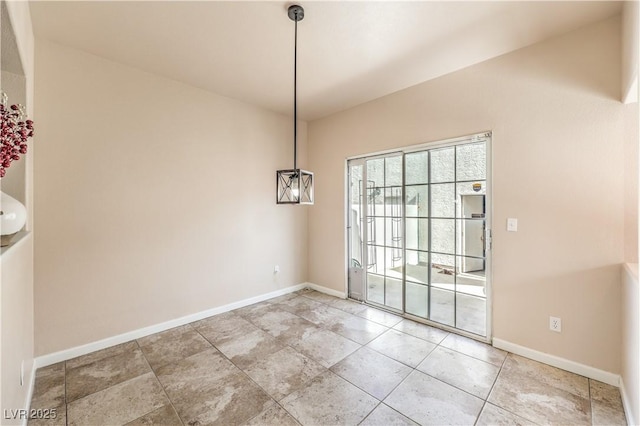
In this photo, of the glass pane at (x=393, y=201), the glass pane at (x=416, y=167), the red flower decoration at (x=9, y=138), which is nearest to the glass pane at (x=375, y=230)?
the glass pane at (x=393, y=201)

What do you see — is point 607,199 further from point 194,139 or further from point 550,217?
point 194,139

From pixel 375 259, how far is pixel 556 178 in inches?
91.7

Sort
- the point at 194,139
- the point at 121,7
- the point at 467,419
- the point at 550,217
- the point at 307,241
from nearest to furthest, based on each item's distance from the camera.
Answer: the point at 467,419
the point at 121,7
the point at 550,217
the point at 194,139
the point at 307,241

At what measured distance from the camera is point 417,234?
3.54 m

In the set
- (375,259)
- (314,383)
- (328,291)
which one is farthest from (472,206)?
(328,291)

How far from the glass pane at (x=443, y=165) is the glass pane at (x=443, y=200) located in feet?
0.28

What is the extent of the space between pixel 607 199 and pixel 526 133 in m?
0.86

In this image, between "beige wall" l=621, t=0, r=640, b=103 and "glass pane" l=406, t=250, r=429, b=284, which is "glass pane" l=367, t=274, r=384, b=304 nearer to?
"glass pane" l=406, t=250, r=429, b=284

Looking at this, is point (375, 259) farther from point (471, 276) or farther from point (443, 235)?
point (471, 276)

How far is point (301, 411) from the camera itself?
1981mm

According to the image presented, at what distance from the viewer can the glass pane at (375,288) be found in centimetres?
406

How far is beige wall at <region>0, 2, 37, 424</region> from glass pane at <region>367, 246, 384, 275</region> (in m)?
3.64

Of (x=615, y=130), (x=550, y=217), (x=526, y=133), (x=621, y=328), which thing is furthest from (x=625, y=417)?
(x=526, y=133)

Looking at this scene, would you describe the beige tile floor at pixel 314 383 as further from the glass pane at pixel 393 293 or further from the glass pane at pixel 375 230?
the glass pane at pixel 375 230
